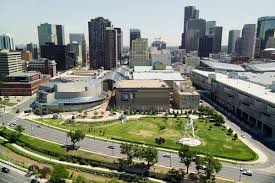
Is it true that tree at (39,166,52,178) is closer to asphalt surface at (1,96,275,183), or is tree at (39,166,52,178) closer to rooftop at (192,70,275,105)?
asphalt surface at (1,96,275,183)

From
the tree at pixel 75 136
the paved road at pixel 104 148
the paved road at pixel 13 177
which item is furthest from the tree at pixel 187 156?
the paved road at pixel 13 177

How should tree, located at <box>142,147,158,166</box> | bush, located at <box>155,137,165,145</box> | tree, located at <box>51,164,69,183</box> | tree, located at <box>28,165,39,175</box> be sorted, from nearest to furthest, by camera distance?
tree, located at <box>51,164,69,183</box> < tree, located at <box>28,165,39,175</box> < tree, located at <box>142,147,158,166</box> < bush, located at <box>155,137,165,145</box>

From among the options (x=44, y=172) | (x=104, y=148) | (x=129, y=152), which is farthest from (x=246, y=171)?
(x=44, y=172)

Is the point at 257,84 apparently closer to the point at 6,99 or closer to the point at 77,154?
the point at 77,154

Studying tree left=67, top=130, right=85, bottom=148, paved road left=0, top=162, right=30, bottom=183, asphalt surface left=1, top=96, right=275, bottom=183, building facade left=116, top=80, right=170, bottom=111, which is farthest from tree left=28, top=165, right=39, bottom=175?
building facade left=116, top=80, right=170, bottom=111

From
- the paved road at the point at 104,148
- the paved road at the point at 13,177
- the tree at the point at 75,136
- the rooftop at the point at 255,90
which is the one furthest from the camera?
the rooftop at the point at 255,90

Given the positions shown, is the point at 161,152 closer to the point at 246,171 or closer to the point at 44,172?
the point at 246,171

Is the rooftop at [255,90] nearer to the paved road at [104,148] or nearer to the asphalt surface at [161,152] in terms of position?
the asphalt surface at [161,152]
